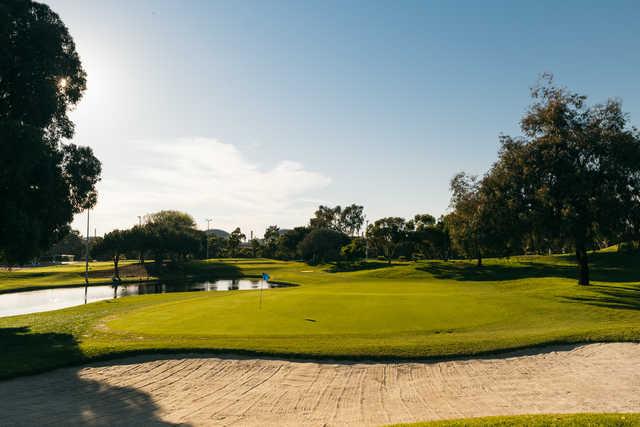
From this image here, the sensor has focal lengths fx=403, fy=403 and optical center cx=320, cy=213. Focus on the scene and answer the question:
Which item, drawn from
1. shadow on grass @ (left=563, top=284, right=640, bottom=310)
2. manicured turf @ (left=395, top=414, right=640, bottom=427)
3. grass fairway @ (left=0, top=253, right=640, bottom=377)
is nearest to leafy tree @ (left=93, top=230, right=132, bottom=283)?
grass fairway @ (left=0, top=253, right=640, bottom=377)

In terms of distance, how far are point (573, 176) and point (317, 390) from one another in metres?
28.9

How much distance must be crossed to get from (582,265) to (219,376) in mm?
34520

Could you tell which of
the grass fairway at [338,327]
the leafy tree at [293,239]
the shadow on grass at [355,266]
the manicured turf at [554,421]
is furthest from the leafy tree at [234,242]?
the manicured turf at [554,421]

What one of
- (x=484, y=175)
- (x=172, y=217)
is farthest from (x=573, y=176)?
(x=172, y=217)

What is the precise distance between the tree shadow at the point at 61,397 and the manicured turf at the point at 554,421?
7.04 m

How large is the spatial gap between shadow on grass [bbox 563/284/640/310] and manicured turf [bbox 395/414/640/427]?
19454mm

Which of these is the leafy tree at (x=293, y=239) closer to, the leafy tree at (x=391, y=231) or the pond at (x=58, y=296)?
the leafy tree at (x=391, y=231)

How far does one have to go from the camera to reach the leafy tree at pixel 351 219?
180375 mm

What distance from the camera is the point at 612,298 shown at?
27469mm

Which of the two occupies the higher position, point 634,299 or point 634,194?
point 634,194

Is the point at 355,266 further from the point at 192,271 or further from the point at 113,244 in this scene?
the point at 113,244

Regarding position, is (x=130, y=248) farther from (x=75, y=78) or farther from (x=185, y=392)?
(x=185, y=392)

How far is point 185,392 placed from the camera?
1220 cm

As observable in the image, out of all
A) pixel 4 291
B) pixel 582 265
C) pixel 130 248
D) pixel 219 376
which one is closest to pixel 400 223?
pixel 582 265
